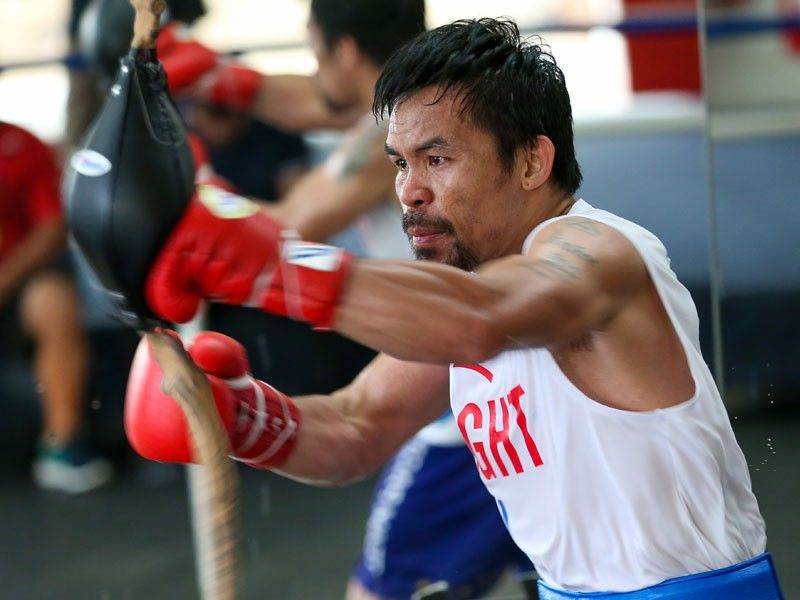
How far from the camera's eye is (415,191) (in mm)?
1398

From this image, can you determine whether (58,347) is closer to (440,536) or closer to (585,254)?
(440,536)

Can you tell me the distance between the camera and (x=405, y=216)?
56.1 inches

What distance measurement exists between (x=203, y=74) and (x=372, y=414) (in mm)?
1676

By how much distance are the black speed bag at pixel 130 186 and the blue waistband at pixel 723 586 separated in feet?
1.96

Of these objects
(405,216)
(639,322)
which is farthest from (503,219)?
(639,322)

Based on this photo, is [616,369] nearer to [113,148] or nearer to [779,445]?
[113,148]

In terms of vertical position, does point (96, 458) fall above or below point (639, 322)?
below

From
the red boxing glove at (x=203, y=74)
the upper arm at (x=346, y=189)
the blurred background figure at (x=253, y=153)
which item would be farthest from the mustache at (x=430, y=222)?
the blurred background figure at (x=253, y=153)

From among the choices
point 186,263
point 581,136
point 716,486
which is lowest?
point 581,136

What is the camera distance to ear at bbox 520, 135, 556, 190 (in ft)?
4.68

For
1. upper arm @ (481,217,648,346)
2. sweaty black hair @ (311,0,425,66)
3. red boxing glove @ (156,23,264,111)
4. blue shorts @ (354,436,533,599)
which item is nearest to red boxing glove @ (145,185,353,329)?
upper arm @ (481,217,648,346)

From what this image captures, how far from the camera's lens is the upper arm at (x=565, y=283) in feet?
3.89

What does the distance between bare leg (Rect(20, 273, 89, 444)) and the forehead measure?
8.31ft

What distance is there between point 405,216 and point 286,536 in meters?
2.04
